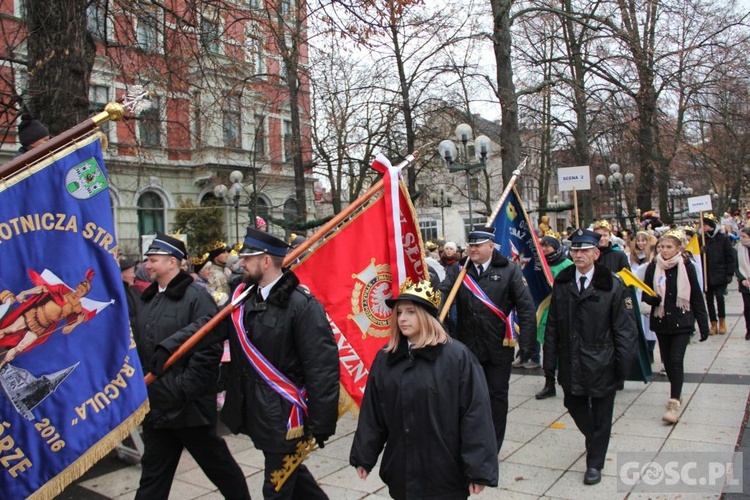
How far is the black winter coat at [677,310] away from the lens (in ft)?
21.8

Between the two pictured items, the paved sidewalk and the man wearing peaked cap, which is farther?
the paved sidewalk

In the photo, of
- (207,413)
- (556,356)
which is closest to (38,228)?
(207,413)

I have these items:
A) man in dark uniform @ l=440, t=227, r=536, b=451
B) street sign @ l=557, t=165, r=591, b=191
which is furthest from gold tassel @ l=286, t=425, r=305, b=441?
street sign @ l=557, t=165, r=591, b=191

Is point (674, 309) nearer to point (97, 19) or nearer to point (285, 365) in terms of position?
point (285, 365)

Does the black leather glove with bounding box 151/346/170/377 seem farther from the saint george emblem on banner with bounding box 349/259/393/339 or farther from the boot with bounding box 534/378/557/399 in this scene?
the boot with bounding box 534/378/557/399

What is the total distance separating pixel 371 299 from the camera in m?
5.06

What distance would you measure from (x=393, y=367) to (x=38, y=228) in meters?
1.88

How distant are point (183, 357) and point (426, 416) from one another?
5.84 feet

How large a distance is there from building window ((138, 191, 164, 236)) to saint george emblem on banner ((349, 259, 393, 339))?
27.8 m

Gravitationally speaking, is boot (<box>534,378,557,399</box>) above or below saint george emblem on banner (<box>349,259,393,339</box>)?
below

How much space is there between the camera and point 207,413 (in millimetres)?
4109

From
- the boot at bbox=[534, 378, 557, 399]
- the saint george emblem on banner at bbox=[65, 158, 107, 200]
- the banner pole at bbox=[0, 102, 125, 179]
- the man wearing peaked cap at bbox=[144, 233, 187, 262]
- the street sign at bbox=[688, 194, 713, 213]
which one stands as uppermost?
the banner pole at bbox=[0, 102, 125, 179]

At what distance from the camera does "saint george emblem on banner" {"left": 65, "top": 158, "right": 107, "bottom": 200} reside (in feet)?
10.5

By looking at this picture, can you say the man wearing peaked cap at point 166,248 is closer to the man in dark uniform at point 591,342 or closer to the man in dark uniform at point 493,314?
the man in dark uniform at point 493,314
